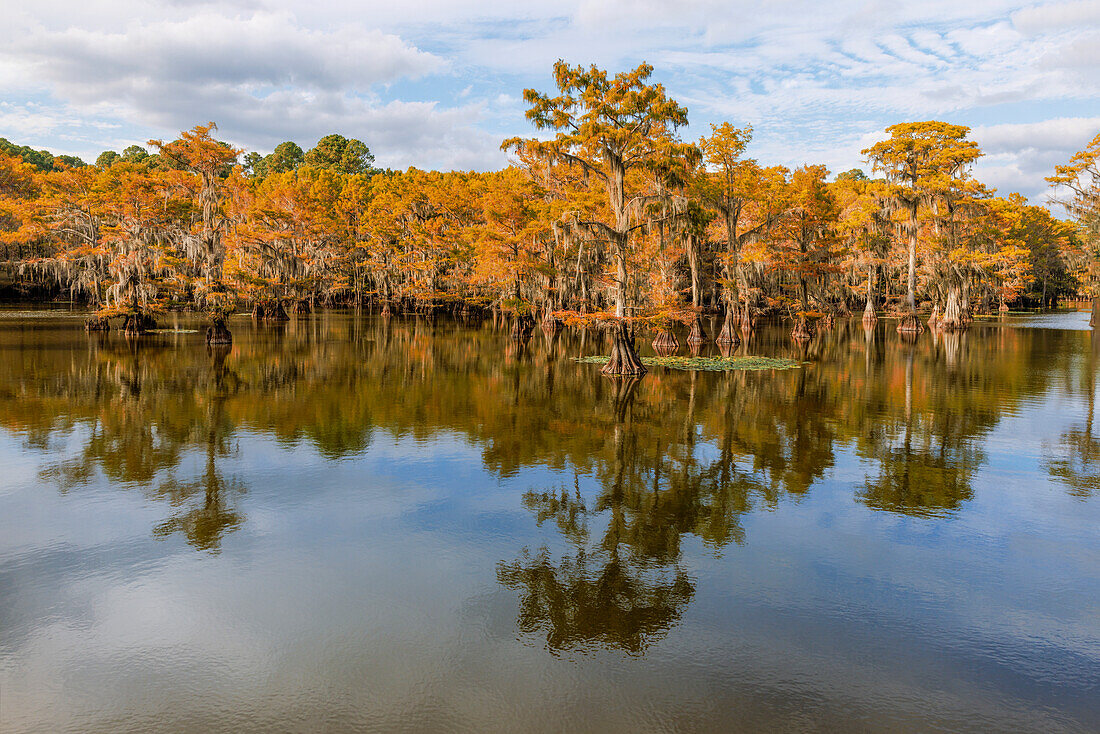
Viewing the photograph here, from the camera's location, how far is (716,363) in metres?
26.2

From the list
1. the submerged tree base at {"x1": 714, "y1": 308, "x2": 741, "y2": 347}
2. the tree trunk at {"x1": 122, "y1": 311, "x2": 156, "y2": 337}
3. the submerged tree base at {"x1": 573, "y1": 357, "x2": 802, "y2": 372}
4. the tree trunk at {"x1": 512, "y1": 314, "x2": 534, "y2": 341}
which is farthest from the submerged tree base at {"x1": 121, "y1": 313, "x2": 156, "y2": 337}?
the submerged tree base at {"x1": 714, "y1": 308, "x2": 741, "y2": 347}

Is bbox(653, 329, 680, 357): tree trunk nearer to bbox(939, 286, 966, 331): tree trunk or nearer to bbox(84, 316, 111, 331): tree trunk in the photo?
bbox(939, 286, 966, 331): tree trunk

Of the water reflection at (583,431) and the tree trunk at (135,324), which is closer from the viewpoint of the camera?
the water reflection at (583,431)

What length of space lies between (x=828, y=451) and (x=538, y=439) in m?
5.71

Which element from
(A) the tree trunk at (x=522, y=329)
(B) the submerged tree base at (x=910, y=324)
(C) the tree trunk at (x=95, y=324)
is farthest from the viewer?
(B) the submerged tree base at (x=910, y=324)

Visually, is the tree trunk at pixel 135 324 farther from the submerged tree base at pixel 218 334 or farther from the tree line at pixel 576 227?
the submerged tree base at pixel 218 334

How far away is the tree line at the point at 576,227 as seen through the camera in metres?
23.3

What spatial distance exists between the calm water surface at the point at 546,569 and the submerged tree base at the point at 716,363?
8921 mm

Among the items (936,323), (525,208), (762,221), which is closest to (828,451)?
(762,221)

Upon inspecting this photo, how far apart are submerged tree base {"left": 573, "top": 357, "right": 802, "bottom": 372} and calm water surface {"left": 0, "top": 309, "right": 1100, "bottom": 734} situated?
8.92 m

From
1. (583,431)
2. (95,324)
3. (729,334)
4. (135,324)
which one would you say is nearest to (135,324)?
(135,324)

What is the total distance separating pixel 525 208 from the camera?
39.8 meters

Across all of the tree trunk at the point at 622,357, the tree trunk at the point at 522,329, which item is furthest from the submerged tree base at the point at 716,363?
the tree trunk at the point at 522,329

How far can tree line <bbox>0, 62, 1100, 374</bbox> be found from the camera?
916 inches
